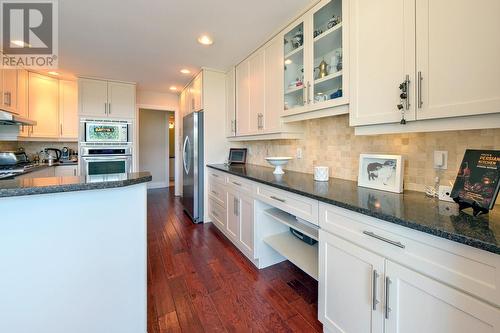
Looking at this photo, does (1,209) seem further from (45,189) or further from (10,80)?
(10,80)

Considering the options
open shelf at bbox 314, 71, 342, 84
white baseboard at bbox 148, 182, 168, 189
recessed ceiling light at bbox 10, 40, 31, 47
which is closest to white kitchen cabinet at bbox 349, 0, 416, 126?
open shelf at bbox 314, 71, 342, 84

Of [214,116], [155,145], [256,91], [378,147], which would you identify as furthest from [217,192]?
[155,145]

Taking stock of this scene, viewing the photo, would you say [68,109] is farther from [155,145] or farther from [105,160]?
[155,145]

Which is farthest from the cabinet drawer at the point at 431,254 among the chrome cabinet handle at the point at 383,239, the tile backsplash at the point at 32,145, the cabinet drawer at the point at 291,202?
the tile backsplash at the point at 32,145

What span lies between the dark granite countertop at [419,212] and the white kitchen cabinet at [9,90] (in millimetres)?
3867

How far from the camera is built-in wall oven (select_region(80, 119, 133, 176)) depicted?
3.69 m

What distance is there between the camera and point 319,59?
1835mm

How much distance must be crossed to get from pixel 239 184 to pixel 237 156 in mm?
1069

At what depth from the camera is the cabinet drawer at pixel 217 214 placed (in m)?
2.84

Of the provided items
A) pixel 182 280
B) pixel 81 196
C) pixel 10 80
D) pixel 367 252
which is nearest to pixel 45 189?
pixel 81 196

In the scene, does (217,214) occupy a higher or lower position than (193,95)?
lower

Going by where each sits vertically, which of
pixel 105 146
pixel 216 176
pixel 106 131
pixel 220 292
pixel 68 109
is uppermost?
pixel 68 109

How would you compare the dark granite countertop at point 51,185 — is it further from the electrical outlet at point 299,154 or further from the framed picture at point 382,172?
the electrical outlet at point 299,154

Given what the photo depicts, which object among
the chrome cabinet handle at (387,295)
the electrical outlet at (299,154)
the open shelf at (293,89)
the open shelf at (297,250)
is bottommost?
the open shelf at (297,250)
